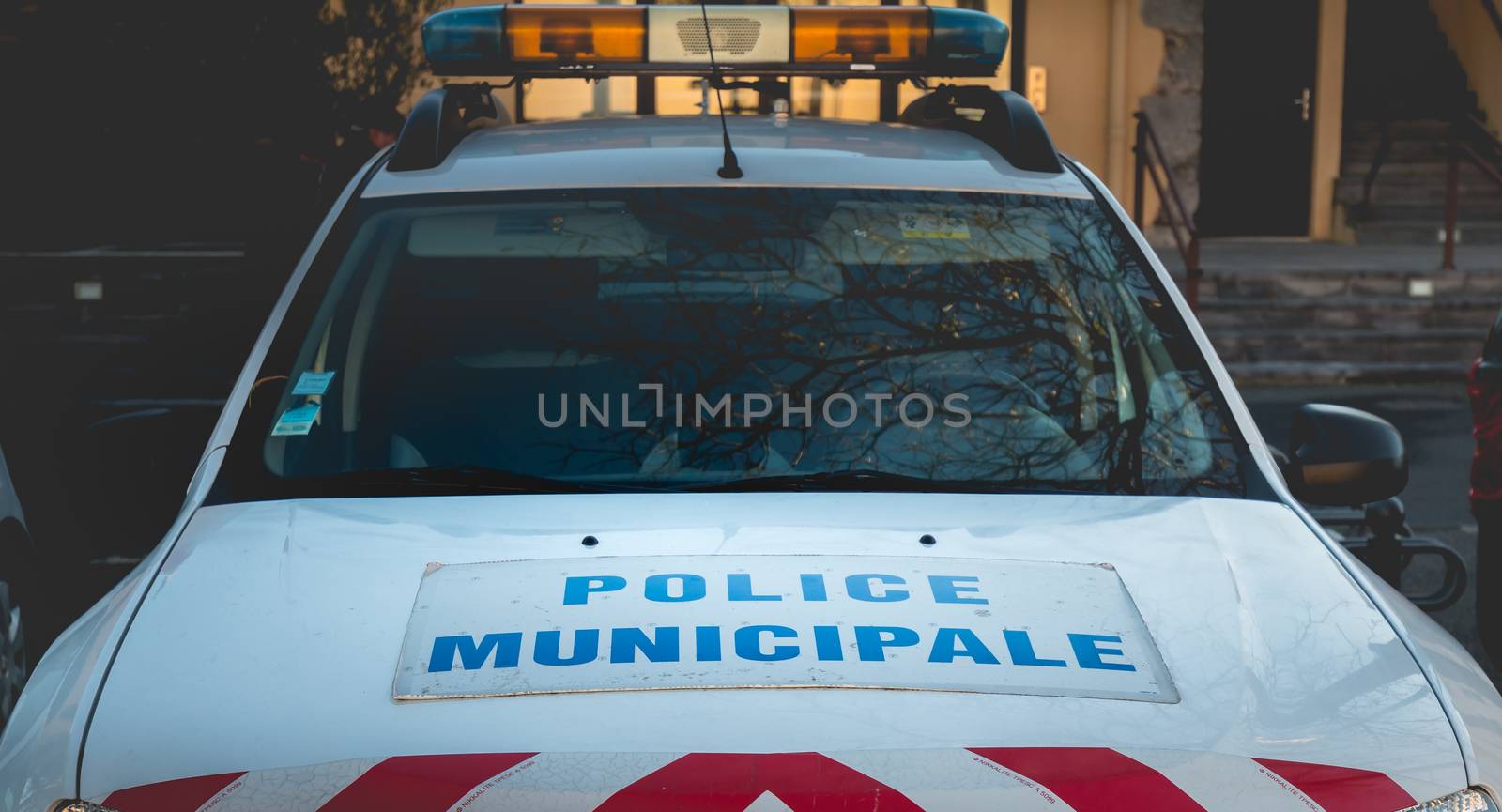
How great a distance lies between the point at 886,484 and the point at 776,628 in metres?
0.62

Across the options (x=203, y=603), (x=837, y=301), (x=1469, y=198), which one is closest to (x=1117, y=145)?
(x=1469, y=198)

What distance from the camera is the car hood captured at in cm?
187

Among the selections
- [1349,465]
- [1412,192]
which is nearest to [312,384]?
[1349,465]

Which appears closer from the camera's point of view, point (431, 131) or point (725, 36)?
point (431, 131)

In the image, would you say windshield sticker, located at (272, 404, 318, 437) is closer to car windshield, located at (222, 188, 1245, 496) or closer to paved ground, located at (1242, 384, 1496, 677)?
car windshield, located at (222, 188, 1245, 496)

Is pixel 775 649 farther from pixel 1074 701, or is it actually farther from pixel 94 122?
pixel 94 122

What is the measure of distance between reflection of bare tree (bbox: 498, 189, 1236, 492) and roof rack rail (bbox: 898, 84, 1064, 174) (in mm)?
147

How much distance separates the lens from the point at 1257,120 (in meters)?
17.1

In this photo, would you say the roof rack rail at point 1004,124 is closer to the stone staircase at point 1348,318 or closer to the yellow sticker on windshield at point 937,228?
the yellow sticker on windshield at point 937,228

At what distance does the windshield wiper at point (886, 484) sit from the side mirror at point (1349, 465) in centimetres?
41

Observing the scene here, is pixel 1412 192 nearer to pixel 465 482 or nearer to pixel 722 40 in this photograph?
pixel 722 40

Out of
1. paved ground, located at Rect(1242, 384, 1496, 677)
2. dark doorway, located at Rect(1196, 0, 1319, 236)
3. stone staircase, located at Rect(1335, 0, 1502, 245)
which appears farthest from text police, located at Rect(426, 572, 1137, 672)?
dark doorway, located at Rect(1196, 0, 1319, 236)

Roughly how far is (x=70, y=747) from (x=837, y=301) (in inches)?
59.7

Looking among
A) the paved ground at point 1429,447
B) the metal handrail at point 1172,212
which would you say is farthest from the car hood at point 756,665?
the metal handrail at point 1172,212
